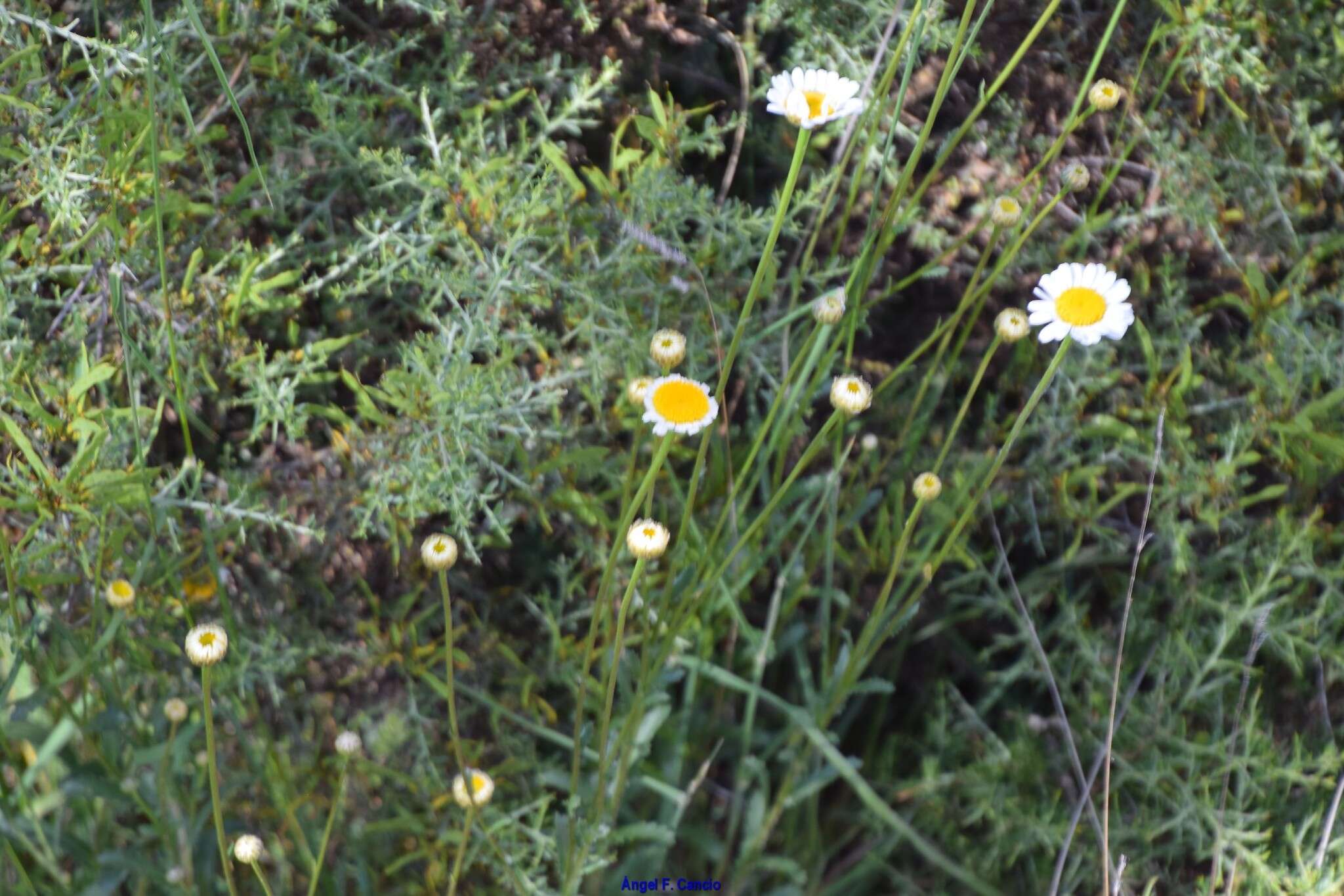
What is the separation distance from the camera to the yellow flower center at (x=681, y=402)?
785mm

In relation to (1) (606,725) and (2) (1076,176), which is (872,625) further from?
(2) (1076,176)

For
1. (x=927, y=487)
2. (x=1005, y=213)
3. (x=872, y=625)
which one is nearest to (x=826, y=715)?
(x=872, y=625)

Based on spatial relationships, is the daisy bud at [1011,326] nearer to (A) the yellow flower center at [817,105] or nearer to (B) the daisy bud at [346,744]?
(A) the yellow flower center at [817,105]

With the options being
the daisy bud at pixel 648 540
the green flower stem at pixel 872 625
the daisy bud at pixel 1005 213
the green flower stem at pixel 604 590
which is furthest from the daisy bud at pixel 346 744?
the daisy bud at pixel 1005 213

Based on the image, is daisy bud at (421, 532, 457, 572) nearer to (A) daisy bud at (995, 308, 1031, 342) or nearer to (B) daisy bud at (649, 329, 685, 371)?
(B) daisy bud at (649, 329, 685, 371)

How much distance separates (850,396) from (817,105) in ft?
0.70

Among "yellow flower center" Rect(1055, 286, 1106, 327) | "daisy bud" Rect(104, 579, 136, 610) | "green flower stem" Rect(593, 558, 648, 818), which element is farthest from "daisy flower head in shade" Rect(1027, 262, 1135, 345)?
"daisy bud" Rect(104, 579, 136, 610)

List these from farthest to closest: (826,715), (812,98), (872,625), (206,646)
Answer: (826,715)
(872,625)
(812,98)
(206,646)

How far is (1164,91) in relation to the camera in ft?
3.89

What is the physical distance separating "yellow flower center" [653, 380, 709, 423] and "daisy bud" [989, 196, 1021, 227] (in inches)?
14.2

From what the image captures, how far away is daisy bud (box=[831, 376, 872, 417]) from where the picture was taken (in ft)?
2.64

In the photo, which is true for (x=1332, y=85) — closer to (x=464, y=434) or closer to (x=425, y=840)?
(x=464, y=434)

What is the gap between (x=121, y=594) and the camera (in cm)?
90

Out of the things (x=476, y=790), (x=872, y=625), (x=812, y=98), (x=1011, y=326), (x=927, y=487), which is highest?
(x=812, y=98)
